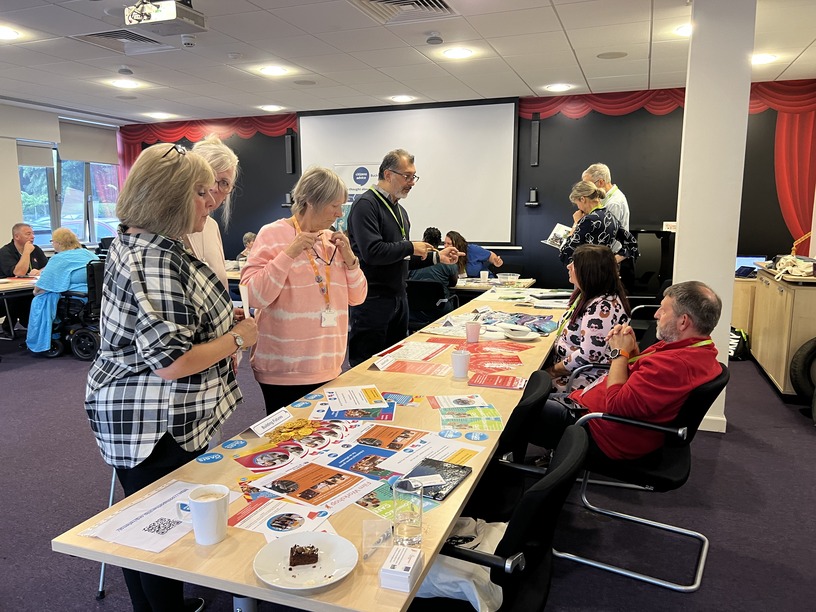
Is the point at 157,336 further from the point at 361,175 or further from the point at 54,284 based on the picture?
the point at 361,175

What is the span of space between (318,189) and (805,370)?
3953 mm

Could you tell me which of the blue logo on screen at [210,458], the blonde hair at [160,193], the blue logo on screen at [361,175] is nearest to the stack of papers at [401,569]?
the blue logo on screen at [210,458]

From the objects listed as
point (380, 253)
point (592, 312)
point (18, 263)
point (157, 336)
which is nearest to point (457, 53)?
point (380, 253)

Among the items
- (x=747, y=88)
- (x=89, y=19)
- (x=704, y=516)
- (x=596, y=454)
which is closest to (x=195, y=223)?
(x=596, y=454)

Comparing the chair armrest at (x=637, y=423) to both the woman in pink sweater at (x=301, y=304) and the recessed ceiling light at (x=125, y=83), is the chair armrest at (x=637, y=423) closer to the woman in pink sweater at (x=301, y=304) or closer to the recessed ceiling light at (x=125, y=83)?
the woman in pink sweater at (x=301, y=304)

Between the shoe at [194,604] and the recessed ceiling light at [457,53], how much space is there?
4741 mm

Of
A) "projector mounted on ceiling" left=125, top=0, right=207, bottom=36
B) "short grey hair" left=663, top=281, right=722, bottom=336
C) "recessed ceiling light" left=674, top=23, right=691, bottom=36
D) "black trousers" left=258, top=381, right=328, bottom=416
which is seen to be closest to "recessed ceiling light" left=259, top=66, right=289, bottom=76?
"projector mounted on ceiling" left=125, top=0, right=207, bottom=36

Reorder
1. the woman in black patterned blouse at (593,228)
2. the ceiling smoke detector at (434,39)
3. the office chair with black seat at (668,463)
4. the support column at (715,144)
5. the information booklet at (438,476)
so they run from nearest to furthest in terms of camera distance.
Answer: the information booklet at (438,476), the office chair with black seat at (668,463), the support column at (715,144), the woman in black patterned blouse at (593,228), the ceiling smoke detector at (434,39)

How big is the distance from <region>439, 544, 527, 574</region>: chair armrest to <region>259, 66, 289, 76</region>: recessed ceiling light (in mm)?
5599

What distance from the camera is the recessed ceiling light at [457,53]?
5277 millimetres

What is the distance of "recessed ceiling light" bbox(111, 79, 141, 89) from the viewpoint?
6.43 metres

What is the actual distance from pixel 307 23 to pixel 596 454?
3.83 metres

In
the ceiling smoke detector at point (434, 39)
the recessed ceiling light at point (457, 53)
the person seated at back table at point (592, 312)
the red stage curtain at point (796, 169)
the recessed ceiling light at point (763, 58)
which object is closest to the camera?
the person seated at back table at point (592, 312)

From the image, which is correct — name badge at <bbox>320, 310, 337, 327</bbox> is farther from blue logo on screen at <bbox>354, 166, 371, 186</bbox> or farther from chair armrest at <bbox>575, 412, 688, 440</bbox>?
blue logo on screen at <bbox>354, 166, 371, 186</bbox>
